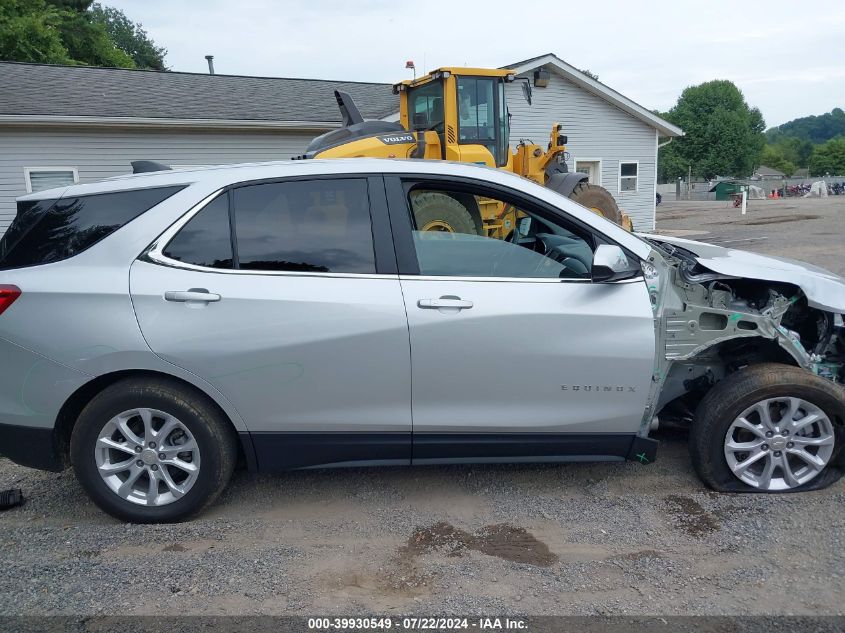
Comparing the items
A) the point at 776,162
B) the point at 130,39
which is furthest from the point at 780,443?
the point at 776,162

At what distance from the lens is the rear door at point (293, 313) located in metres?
3.13

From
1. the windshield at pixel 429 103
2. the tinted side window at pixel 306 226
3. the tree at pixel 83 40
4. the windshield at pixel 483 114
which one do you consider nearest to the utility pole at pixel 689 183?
the tree at pixel 83 40

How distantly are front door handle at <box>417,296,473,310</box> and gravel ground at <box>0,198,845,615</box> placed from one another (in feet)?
3.63

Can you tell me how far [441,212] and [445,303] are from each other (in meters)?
1.61

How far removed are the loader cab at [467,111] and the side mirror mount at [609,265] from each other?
6540 millimetres

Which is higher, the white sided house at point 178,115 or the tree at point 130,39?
the tree at point 130,39

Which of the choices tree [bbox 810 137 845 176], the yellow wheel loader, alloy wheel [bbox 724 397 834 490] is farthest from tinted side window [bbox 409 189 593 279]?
tree [bbox 810 137 845 176]

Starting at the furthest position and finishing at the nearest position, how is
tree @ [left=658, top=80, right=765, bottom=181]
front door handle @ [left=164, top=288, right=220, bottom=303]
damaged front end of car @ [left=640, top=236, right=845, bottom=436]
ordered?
tree @ [left=658, top=80, right=765, bottom=181] → damaged front end of car @ [left=640, top=236, right=845, bottom=436] → front door handle @ [left=164, top=288, right=220, bottom=303]

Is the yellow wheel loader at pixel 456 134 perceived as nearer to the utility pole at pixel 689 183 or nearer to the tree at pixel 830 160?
the utility pole at pixel 689 183

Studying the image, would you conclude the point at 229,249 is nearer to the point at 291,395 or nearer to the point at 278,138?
the point at 291,395

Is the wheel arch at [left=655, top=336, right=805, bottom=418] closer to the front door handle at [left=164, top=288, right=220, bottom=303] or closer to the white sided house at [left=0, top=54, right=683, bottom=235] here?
the front door handle at [left=164, top=288, right=220, bottom=303]

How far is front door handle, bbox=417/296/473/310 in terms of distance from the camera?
3.15 meters

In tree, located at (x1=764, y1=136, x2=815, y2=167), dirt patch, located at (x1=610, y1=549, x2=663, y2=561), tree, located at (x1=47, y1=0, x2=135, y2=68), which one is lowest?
dirt patch, located at (x1=610, y1=549, x2=663, y2=561)

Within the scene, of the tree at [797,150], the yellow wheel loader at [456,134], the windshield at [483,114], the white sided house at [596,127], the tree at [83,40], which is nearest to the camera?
the yellow wheel loader at [456,134]
